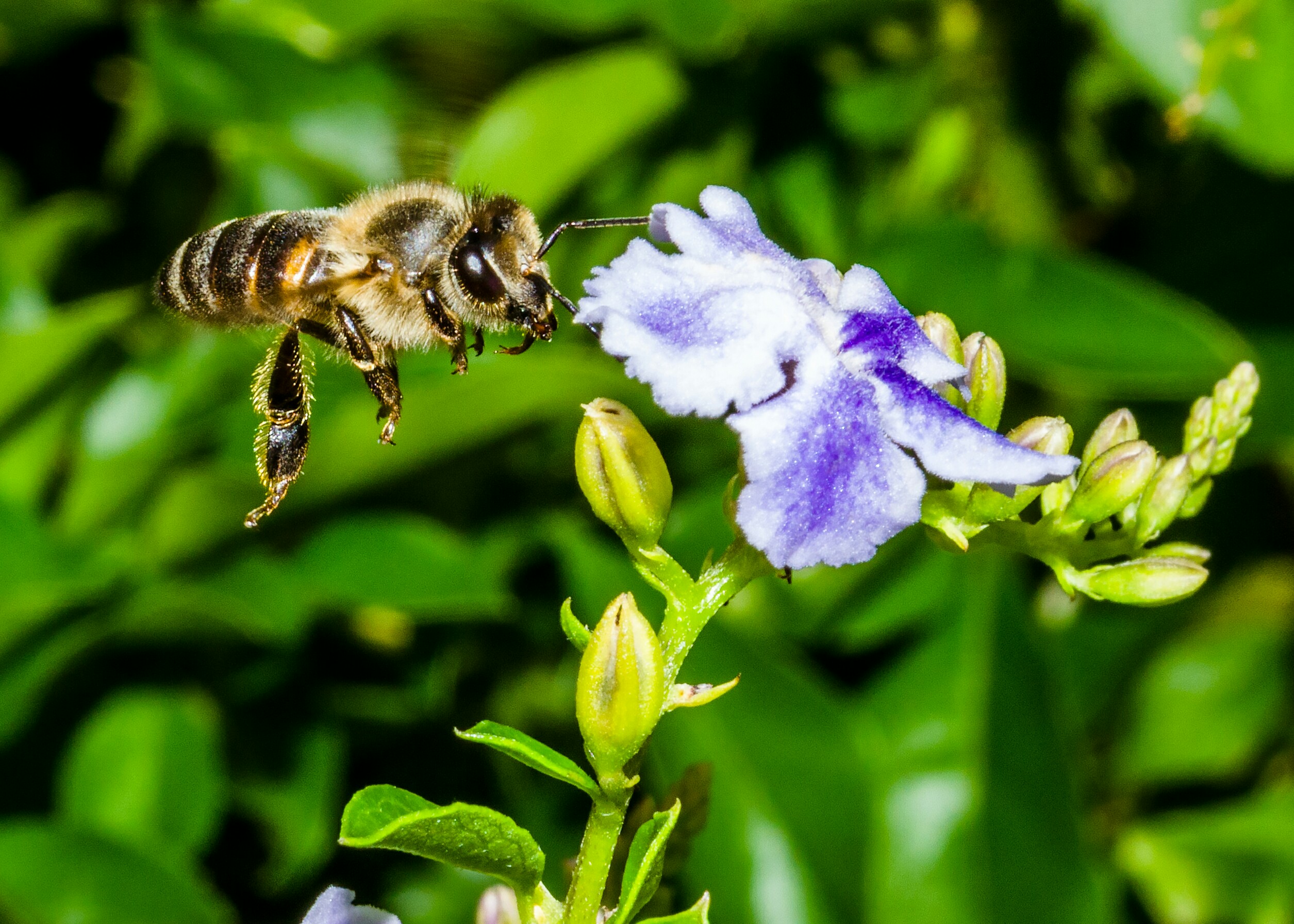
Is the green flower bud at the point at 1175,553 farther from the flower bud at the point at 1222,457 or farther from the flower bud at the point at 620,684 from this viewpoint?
the flower bud at the point at 620,684

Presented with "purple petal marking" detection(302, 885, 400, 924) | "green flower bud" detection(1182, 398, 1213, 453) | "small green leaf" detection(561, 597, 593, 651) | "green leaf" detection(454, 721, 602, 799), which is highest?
"green flower bud" detection(1182, 398, 1213, 453)

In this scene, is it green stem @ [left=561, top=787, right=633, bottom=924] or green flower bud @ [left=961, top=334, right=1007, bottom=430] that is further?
green flower bud @ [left=961, top=334, right=1007, bottom=430]

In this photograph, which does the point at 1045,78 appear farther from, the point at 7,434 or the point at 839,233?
the point at 7,434

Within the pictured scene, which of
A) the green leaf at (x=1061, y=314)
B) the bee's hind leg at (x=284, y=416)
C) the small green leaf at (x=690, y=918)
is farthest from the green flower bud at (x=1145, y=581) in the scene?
the green leaf at (x=1061, y=314)

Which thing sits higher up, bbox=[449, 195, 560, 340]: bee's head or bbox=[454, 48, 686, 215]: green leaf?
bbox=[449, 195, 560, 340]: bee's head

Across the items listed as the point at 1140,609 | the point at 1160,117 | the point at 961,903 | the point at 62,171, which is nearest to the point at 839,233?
the point at 1160,117

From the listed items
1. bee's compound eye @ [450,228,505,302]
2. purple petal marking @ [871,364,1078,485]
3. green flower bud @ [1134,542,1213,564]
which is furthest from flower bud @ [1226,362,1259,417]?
bee's compound eye @ [450,228,505,302]

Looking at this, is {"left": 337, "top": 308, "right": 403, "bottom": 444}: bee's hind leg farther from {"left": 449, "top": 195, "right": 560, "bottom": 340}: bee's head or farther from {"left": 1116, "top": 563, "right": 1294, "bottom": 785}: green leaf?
{"left": 1116, "top": 563, "right": 1294, "bottom": 785}: green leaf

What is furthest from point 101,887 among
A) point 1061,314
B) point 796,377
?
point 1061,314
